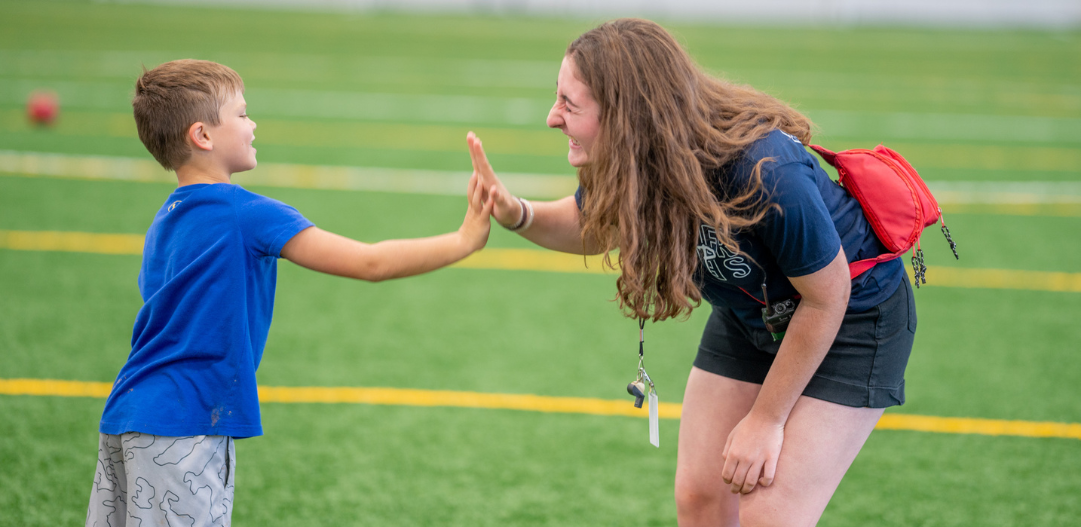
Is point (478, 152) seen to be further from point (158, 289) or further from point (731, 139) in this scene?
point (158, 289)

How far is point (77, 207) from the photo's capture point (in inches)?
317

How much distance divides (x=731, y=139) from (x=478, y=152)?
0.69 meters

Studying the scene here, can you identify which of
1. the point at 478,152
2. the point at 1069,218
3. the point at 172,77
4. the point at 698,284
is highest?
the point at 172,77

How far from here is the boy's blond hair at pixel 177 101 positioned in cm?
222

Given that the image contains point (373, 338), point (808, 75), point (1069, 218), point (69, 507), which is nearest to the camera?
point (69, 507)

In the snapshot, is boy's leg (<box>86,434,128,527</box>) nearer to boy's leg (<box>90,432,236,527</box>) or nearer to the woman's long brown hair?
boy's leg (<box>90,432,236,527</box>)

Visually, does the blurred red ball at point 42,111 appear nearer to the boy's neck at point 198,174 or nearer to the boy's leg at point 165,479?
the boy's neck at point 198,174

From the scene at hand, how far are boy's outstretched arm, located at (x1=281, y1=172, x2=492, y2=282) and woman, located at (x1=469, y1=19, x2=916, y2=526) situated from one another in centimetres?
22

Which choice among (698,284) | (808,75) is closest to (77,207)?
(698,284)

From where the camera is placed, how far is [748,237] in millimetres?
2344

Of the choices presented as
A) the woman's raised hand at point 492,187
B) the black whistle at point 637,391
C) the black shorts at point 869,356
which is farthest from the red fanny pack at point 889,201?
the woman's raised hand at point 492,187

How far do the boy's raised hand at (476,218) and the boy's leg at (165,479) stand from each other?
827 mm

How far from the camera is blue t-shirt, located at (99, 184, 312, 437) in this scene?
7.13ft

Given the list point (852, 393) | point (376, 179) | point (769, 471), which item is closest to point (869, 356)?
point (852, 393)
